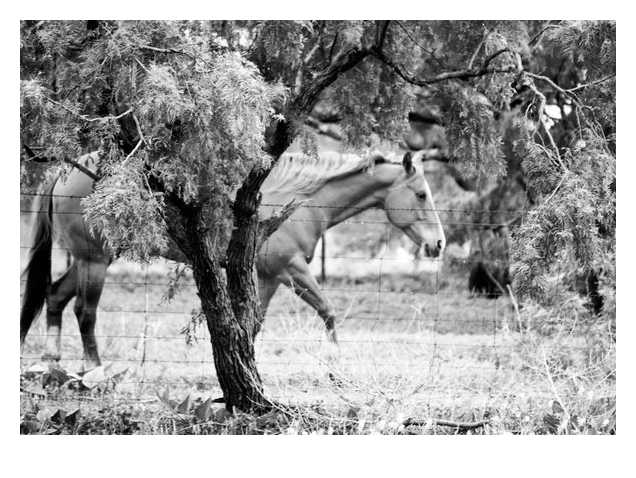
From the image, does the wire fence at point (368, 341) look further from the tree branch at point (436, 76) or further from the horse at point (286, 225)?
the tree branch at point (436, 76)

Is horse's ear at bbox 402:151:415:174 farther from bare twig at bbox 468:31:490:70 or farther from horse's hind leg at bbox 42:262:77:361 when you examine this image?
horse's hind leg at bbox 42:262:77:361

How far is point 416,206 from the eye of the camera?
7914 millimetres

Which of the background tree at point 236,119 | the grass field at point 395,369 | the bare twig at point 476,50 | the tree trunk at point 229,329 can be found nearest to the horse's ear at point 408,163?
the grass field at point 395,369

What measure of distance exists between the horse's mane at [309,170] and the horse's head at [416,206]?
0.94 ft

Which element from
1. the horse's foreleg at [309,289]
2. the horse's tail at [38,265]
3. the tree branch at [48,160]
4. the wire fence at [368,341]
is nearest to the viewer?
the tree branch at [48,160]

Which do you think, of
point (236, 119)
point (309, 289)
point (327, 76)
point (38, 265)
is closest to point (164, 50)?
point (236, 119)

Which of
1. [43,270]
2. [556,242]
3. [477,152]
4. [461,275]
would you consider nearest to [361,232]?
[461,275]

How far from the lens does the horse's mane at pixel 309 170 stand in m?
7.68

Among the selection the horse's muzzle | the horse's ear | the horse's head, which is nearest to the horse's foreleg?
the horse's head

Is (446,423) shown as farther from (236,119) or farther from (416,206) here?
(416,206)

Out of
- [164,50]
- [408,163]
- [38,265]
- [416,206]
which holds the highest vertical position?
[164,50]

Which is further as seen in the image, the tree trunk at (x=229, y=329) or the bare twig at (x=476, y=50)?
the tree trunk at (x=229, y=329)

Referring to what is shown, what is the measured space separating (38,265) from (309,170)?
261 cm
